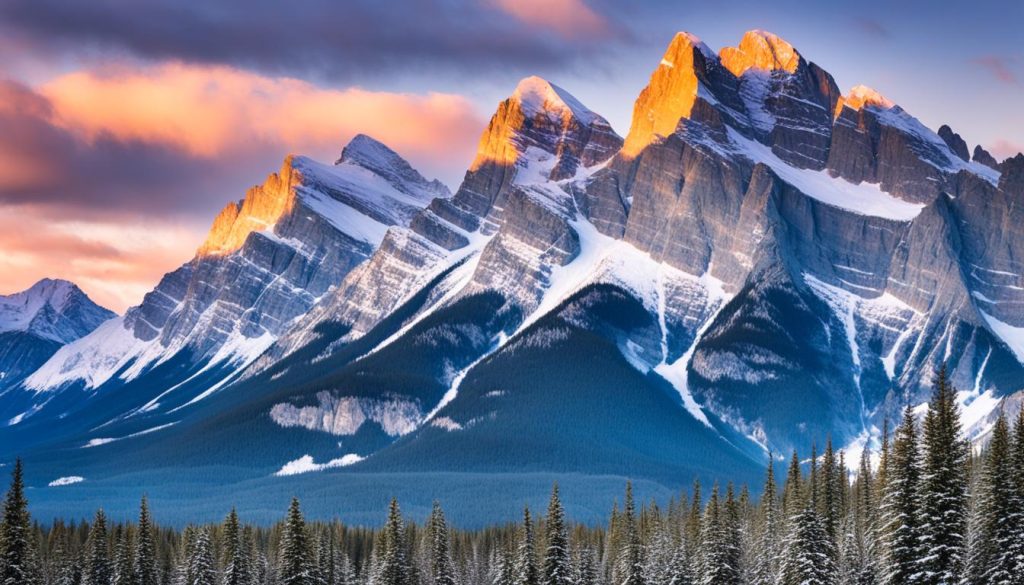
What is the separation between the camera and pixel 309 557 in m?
128

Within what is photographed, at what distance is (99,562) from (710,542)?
50.7 meters

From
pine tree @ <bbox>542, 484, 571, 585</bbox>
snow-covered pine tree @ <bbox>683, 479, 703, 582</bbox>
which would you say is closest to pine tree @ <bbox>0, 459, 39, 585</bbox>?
pine tree @ <bbox>542, 484, 571, 585</bbox>

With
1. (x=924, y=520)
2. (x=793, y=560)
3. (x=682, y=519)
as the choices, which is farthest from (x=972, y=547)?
(x=682, y=519)

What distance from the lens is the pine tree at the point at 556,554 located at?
120688mm

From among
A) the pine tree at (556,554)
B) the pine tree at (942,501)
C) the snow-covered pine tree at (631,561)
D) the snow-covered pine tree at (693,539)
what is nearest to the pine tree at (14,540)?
the pine tree at (556,554)

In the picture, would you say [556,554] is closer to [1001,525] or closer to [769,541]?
[769,541]

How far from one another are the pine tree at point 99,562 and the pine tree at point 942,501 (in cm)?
7991

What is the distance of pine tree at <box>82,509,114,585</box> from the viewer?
141 m

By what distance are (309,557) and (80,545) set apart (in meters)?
49.9

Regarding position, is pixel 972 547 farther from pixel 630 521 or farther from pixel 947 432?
pixel 630 521

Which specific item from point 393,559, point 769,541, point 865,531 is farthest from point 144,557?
point 865,531

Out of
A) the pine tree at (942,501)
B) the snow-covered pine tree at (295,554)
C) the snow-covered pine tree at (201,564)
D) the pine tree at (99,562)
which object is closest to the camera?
the pine tree at (942,501)

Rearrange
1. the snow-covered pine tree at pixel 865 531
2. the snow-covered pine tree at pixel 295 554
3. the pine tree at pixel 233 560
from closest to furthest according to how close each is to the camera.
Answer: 1. the snow-covered pine tree at pixel 865 531
2. the snow-covered pine tree at pixel 295 554
3. the pine tree at pixel 233 560

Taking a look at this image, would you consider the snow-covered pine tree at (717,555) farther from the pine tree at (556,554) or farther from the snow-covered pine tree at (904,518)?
the snow-covered pine tree at (904,518)
